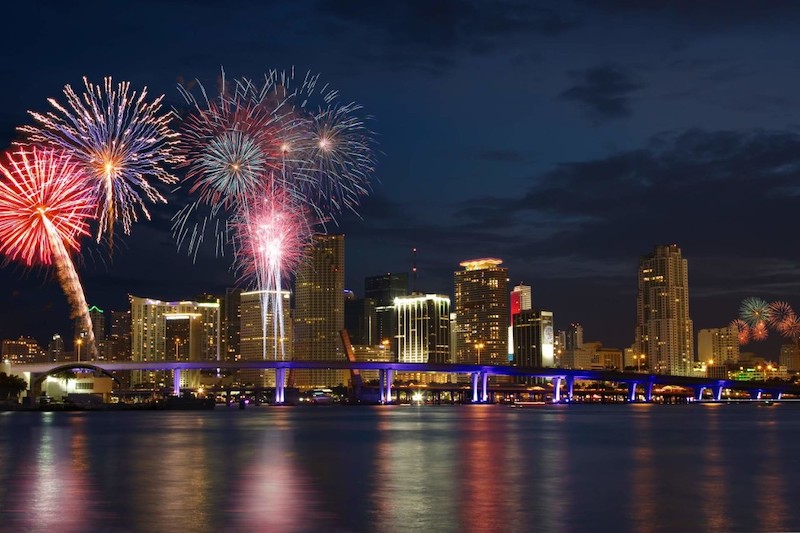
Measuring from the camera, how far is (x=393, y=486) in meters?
36.8

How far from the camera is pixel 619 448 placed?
209ft

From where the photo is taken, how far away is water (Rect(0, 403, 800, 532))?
89.9 feet

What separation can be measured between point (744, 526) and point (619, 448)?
36821 mm

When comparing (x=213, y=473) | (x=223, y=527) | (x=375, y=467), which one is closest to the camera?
(x=223, y=527)

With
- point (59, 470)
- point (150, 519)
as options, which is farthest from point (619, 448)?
point (150, 519)

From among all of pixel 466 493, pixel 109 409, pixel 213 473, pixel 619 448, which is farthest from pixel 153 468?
pixel 109 409

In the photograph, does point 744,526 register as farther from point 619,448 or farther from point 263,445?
point 263,445

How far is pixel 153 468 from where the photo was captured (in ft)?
145

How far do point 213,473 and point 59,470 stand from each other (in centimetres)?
701

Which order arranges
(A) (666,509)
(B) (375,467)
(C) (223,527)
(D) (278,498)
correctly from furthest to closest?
(B) (375,467)
(D) (278,498)
(A) (666,509)
(C) (223,527)

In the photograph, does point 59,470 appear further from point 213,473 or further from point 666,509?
point 666,509

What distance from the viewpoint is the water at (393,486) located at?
89.9ft

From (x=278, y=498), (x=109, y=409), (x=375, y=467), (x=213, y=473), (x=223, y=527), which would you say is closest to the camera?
(x=223, y=527)

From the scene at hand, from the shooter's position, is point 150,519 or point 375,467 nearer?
point 150,519
